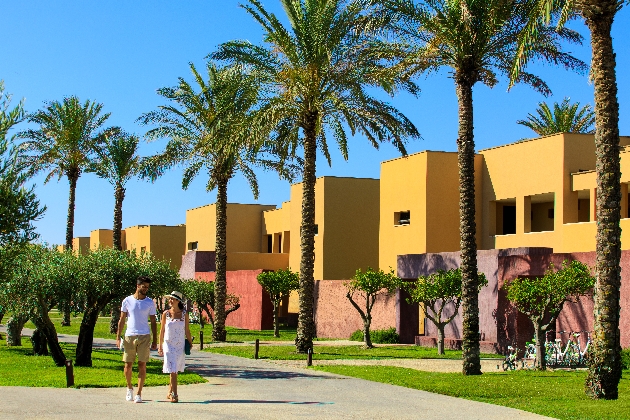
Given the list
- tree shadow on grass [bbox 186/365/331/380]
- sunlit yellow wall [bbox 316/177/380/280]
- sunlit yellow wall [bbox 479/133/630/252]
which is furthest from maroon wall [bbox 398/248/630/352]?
sunlit yellow wall [bbox 316/177/380/280]

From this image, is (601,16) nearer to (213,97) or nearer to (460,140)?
(460,140)

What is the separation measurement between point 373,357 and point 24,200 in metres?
13.7

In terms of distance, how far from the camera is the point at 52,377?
17422 millimetres

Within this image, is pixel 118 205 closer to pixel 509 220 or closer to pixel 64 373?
pixel 509 220

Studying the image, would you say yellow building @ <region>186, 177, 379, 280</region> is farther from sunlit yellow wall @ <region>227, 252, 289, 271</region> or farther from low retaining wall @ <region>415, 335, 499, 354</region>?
low retaining wall @ <region>415, 335, 499, 354</region>

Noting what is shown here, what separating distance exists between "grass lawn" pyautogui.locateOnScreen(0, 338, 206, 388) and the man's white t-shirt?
303cm

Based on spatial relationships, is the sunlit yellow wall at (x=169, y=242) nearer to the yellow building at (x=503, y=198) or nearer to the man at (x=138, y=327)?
the yellow building at (x=503, y=198)

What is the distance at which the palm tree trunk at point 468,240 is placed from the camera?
2005 cm

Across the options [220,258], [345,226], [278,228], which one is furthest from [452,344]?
[278,228]

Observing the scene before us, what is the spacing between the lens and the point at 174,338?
13289 millimetres

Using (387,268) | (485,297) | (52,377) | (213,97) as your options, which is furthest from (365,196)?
(52,377)

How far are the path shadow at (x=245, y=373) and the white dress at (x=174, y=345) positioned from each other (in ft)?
18.5

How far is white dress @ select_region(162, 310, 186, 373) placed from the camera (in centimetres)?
1320

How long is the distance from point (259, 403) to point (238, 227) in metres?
44.5
